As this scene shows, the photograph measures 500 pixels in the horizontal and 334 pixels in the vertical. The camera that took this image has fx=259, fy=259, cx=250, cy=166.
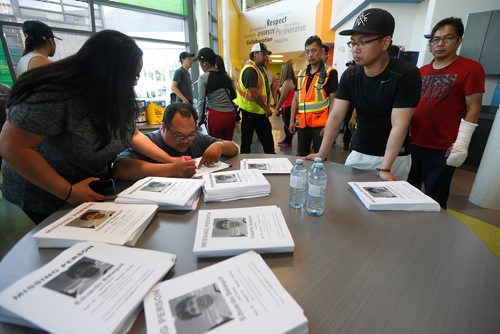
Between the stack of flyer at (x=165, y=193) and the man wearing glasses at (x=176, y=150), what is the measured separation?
8 centimetres

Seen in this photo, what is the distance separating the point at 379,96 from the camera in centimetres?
125

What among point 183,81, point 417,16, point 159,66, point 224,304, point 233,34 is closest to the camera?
point 224,304

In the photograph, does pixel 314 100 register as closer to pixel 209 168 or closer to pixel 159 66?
pixel 209 168

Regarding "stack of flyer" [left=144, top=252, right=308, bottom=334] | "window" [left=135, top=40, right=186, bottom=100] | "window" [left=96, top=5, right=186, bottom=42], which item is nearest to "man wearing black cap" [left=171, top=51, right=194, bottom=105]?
"window" [left=96, top=5, right=186, bottom=42]

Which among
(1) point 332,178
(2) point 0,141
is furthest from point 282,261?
(2) point 0,141

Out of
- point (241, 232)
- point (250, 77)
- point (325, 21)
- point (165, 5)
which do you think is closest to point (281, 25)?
point (325, 21)

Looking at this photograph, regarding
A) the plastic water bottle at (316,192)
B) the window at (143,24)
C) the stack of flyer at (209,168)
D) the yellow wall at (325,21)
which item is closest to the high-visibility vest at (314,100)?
the stack of flyer at (209,168)

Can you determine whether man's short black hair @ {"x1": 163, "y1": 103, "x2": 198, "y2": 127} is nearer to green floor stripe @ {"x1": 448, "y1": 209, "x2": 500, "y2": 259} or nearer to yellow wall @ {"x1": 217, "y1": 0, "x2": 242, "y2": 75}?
green floor stripe @ {"x1": 448, "y1": 209, "x2": 500, "y2": 259}

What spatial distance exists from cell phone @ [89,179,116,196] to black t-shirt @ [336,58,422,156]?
1185 millimetres

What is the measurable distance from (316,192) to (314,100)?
1642 millimetres

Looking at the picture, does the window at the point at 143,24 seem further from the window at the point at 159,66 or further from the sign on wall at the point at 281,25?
the sign on wall at the point at 281,25

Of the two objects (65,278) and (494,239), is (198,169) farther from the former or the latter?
(494,239)

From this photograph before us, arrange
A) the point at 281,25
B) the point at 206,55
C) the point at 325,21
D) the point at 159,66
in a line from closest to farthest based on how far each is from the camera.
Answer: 1. the point at 206,55
2. the point at 159,66
3. the point at 325,21
4. the point at 281,25

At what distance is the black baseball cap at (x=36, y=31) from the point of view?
5.94 ft
